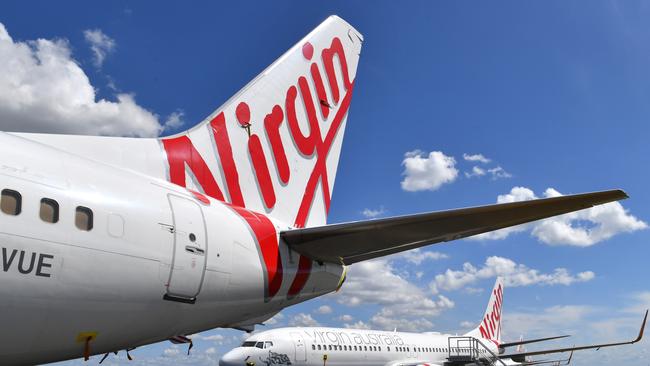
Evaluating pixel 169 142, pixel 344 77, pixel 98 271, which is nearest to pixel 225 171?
pixel 169 142

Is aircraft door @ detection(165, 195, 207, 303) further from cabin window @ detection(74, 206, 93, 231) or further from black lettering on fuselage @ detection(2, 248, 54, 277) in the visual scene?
black lettering on fuselage @ detection(2, 248, 54, 277)

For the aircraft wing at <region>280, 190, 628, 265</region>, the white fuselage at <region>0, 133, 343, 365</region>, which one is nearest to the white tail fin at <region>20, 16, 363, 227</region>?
the white fuselage at <region>0, 133, 343, 365</region>

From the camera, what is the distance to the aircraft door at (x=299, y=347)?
2178 cm

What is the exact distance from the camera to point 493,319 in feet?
152

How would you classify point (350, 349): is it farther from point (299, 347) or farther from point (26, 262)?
point (26, 262)

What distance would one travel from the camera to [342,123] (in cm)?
852

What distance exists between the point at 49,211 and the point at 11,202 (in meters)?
0.26

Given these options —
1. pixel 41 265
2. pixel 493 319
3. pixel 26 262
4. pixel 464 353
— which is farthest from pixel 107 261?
pixel 493 319

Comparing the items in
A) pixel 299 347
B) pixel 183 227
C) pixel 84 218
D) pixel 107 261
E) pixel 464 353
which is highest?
pixel 464 353

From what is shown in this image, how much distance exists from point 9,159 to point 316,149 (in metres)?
4.67

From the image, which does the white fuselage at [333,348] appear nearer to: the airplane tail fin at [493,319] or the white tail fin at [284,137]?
the airplane tail fin at [493,319]

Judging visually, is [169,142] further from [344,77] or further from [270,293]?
[344,77]

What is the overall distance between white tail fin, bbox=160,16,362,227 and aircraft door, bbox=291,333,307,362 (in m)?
15.3

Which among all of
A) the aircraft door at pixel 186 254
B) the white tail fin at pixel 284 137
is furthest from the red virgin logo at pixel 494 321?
the aircraft door at pixel 186 254
